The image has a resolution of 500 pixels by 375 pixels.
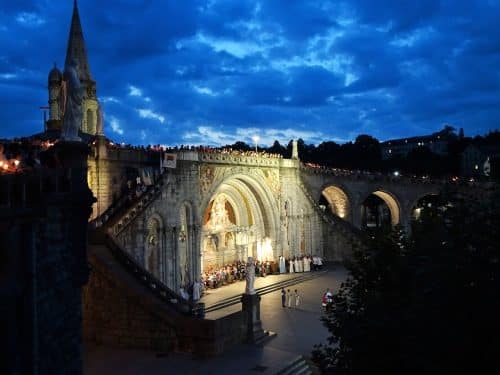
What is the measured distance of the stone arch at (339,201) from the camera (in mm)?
46656

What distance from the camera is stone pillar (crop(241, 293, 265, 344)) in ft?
65.8

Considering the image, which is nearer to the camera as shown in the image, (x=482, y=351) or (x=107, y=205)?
(x=482, y=351)

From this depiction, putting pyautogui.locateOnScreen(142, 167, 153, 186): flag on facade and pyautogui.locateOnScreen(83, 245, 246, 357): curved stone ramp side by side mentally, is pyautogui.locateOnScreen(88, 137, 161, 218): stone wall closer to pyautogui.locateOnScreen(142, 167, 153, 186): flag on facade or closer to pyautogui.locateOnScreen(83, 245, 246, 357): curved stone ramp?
pyautogui.locateOnScreen(142, 167, 153, 186): flag on facade

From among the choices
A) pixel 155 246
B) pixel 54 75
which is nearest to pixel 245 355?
pixel 155 246

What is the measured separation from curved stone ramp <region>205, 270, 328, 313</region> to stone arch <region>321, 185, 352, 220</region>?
10.6 meters

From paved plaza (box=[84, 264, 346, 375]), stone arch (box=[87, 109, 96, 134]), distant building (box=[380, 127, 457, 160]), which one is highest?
distant building (box=[380, 127, 457, 160])

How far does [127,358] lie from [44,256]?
29.2 ft

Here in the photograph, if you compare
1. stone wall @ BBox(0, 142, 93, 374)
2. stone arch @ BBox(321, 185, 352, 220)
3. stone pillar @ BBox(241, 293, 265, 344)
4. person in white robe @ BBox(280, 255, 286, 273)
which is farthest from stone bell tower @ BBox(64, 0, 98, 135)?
stone wall @ BBox(0, 142, 93, 374)

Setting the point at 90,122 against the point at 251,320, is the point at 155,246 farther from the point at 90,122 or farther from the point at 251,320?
the point at 90,122

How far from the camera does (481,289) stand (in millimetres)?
8211

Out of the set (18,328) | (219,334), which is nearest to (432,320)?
(18,328)

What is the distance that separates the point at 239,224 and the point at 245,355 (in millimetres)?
19710

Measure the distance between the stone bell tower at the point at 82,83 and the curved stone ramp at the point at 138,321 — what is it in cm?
2243

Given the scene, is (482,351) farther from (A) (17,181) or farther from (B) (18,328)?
(A) (17,181)
